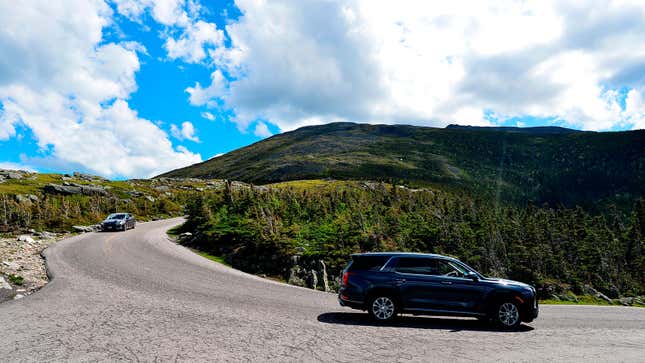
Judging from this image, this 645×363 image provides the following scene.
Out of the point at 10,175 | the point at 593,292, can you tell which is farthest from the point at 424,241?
the point at 10,175

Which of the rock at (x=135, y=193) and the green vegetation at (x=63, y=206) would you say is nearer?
the green vegetation at (x=63, y=206)

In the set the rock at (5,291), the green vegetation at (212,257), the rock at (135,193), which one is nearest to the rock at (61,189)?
the rock at (135,193)

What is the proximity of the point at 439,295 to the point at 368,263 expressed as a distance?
2306 mm

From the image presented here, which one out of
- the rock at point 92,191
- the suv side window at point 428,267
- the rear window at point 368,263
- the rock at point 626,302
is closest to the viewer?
the suv side window at point 428,267

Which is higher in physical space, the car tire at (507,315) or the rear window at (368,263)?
the rear window at (368,263)

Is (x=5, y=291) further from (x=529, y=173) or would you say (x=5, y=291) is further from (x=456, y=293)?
(x=529, y=173)

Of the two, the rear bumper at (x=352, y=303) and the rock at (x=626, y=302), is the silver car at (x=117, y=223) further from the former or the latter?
the rock at (x=626, y=302)

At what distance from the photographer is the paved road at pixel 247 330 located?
25.1 feet

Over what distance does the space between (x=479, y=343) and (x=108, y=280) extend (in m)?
14.8

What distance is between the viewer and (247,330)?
9.30 metres

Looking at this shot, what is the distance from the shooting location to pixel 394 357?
25.0 ft

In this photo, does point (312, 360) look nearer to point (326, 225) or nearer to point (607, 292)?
point (326, 225)

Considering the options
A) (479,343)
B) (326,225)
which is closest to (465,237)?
(326,225)

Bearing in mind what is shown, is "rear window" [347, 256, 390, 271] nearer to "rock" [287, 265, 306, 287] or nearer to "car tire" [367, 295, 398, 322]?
"car tire" [367, 295, 398, 322]
